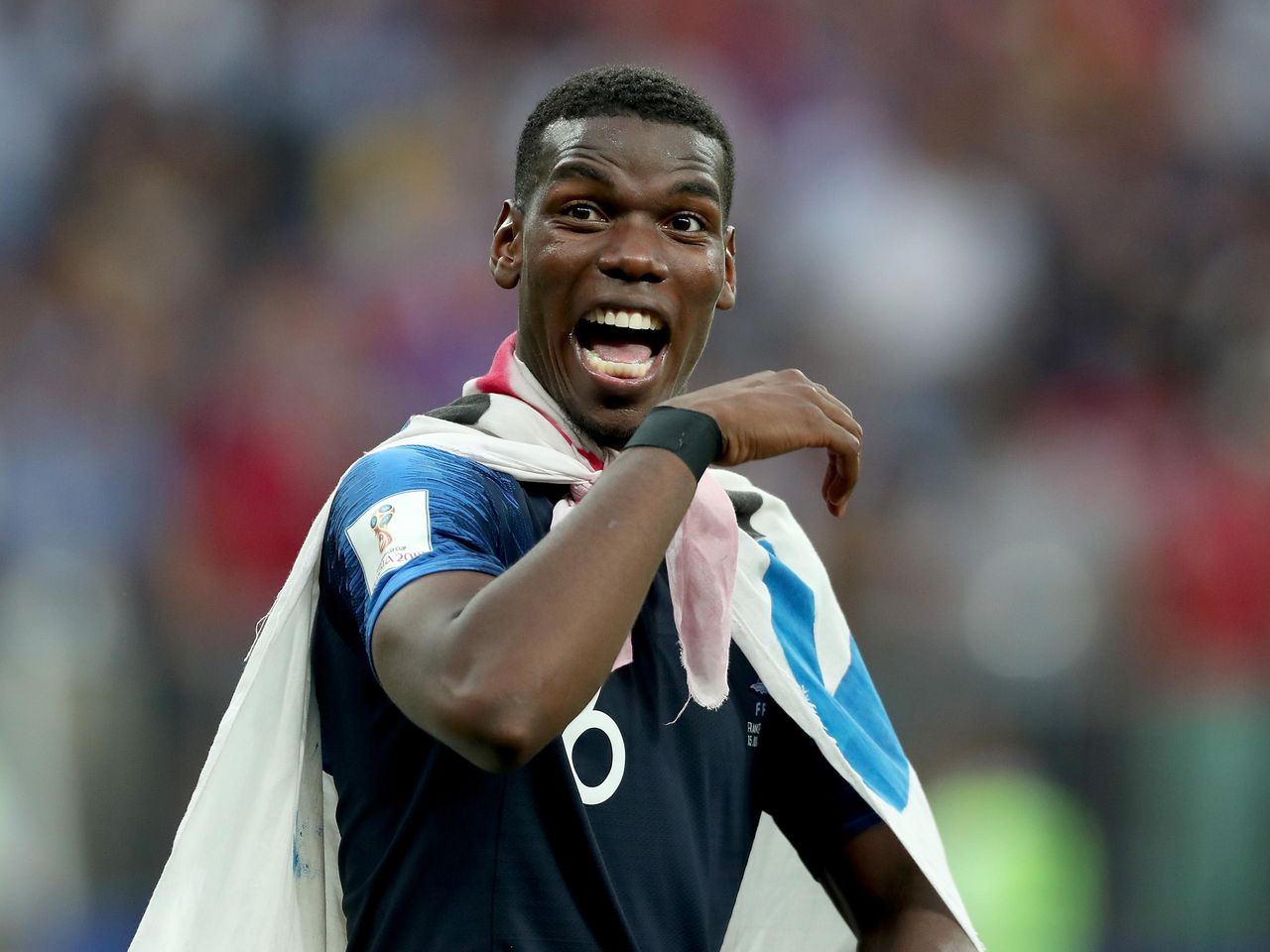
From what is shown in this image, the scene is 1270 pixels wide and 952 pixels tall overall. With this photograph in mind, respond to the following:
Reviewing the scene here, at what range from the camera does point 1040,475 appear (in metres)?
7.28

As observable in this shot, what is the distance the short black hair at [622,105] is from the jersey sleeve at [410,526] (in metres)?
0.63

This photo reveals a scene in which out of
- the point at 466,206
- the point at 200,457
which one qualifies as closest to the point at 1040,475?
the point at 466,206

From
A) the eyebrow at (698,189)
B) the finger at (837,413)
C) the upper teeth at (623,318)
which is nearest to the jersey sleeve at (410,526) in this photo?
the upper teeth at (623,318)

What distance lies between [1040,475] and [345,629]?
5336mm

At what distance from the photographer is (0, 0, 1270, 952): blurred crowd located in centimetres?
619

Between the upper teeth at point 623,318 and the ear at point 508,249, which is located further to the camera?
the ear at point 508,249

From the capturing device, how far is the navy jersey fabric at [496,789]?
226cm

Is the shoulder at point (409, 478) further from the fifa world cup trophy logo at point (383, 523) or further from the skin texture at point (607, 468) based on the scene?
the skin texture at point (607, 468)

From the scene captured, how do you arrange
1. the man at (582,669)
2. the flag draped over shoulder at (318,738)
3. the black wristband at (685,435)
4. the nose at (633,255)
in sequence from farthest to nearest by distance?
the nose at (633,255) → the flag draped over shoulder at (318,738) → the black wristband at (685,435) → the man at (582,669)

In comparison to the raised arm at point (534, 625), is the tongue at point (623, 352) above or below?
above

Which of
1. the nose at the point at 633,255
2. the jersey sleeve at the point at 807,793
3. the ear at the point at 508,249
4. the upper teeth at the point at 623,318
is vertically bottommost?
the jersey sleeve at the point at 807,793

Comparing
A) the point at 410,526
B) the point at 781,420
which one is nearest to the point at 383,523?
the point at 410,526

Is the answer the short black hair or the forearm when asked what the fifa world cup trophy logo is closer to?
the forearm

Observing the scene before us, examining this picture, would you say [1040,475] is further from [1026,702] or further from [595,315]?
[595,315]
